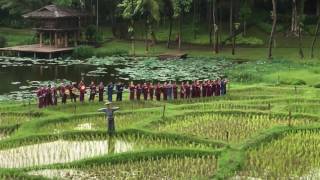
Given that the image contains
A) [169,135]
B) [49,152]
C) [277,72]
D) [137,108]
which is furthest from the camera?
[277,72]

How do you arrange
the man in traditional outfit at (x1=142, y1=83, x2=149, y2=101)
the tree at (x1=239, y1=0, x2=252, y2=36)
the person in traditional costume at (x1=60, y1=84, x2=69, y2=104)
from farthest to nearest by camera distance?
the tree at (x1=239, y1=0, x2=252, y2=36) → the man in traditional outfit at (x1=142, y1=83, x2=149, y2=101) → the person in traditional costume at (x1=60, y1=84, x2=69, y2=104)

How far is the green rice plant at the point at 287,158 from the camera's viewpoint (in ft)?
67.3

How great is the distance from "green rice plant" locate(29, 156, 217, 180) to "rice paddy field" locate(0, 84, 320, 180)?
4 centimetres

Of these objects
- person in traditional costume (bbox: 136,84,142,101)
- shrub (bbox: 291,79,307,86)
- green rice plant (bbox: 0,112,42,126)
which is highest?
person in traditional costume (bbox: 136,84,142,101)

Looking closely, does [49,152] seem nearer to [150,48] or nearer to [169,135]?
[169,135]

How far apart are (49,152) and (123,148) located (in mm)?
3051

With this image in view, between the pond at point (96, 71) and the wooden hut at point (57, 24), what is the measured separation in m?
6.48

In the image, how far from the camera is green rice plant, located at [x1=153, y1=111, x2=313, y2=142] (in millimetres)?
26406

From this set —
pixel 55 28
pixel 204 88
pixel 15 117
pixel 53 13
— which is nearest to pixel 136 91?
pixel 204 88

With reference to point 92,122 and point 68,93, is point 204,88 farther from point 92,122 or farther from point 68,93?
point 92,122

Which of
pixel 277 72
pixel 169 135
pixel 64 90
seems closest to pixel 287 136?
pixel 169 135

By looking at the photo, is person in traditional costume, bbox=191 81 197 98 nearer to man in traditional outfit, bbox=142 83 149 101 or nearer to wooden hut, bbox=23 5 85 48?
man in traditional outfit, bbox=142 83 149 101

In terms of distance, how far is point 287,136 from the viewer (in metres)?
25.2

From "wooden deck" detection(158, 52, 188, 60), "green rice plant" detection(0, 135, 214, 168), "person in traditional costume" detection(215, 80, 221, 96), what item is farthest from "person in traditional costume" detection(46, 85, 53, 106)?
"wooden deck" detection(158, 52, 188, 60)
